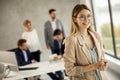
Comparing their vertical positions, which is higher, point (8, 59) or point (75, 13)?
point (75, 13)

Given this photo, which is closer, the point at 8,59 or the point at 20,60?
the point at 8,59

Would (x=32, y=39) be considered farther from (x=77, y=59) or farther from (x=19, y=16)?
(x=77, y=59)

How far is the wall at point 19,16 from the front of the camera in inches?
211

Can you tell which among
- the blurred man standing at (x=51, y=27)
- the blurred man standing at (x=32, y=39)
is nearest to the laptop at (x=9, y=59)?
the blurred man standing at (x=32, y=39)

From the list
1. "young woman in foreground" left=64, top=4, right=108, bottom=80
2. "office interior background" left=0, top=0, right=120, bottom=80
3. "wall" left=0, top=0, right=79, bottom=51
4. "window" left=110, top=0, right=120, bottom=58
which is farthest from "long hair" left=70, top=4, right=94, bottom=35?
"wall" left=0, top=0, right=79, bottom=51

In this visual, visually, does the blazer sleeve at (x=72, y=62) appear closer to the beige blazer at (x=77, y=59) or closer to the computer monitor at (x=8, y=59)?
the beige blazer at (x=77, y=59)

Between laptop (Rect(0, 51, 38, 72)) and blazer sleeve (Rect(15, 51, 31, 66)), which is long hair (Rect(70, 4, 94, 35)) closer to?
laptop (Rect(0, 51, 38, 72))

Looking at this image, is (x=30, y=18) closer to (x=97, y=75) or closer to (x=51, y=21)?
(x=51, y=21)

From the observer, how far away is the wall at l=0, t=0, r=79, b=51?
5.37m

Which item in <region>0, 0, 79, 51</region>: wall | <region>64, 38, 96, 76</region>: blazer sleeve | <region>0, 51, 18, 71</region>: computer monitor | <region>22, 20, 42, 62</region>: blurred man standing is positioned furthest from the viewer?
<region>0, 0, 79, 51</region>: wall

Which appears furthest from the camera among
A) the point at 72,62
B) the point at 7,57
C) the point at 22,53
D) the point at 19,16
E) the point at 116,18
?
the point at 19,16

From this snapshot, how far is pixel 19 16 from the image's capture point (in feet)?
17.9

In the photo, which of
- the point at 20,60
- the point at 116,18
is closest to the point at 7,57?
the point at 20,60

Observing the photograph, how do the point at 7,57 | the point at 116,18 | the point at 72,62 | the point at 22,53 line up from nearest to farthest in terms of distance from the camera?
1. the point at 72,62
2. the point at 7,57
3. the point at 116,18
4. the point at 22,53
